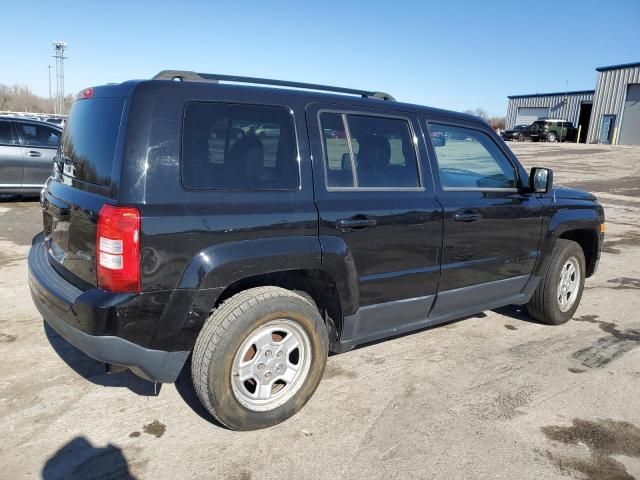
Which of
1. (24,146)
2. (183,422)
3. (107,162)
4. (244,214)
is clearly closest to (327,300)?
(244,214)

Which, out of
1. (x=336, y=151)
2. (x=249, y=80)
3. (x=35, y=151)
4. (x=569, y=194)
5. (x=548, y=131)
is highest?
(x=548, y=131)

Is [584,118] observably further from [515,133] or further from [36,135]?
[36,135]

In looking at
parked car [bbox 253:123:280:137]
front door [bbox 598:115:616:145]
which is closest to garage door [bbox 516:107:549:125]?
front door [bbox 598:115:616:145]

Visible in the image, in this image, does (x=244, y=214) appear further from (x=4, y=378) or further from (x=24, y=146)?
(x=24, y=146)

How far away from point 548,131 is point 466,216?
143 feet

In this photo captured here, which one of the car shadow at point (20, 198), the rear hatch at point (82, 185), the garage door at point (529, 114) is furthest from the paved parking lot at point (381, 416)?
the garage door at point (529, 114)

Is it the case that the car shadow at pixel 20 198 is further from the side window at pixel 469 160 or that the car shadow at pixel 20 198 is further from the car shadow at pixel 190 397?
the side window at pixel 469 160

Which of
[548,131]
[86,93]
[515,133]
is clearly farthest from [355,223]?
[515,133]

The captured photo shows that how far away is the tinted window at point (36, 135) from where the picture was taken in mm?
9062

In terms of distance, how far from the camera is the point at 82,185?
9.05 ft

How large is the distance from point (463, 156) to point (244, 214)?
1.99 metres

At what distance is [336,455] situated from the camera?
2.70 meters

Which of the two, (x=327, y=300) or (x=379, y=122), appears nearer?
(x=327, y=300)

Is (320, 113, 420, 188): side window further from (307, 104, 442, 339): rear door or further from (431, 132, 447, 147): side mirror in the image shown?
(431, 132, 447, 147): side mirror
